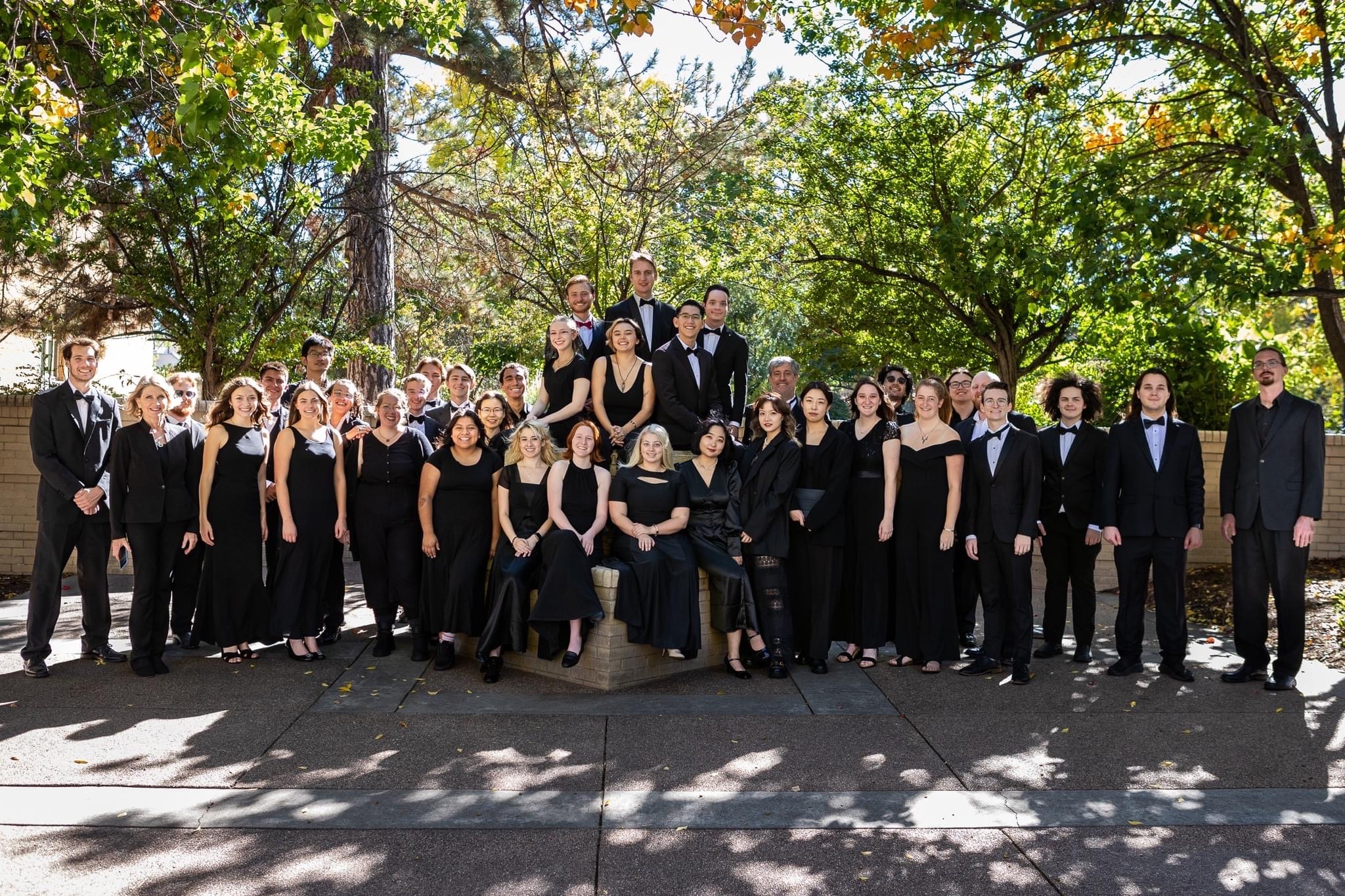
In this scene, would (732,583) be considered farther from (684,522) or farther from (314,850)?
(314,850)

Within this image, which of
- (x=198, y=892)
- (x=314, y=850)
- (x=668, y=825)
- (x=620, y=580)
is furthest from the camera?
(x=620, y=580)

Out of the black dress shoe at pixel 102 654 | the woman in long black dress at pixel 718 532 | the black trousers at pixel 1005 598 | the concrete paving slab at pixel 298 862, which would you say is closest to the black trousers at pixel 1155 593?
the black trousers at pixel 1005 598

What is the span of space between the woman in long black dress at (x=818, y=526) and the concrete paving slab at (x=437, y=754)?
6.69 feet

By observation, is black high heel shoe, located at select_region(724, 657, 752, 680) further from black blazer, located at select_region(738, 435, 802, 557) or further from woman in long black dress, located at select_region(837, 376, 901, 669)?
woman in long black dress, located at select_region(837, 376, 901, 669)

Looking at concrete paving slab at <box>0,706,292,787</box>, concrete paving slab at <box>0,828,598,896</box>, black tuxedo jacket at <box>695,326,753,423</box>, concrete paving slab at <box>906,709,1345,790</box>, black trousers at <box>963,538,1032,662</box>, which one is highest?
black tuxedo jacket at <box>695,326,753,423</box>

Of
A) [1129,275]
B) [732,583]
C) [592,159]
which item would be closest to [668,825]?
[732,583]

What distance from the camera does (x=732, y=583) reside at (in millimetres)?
7164

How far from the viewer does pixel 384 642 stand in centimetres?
771

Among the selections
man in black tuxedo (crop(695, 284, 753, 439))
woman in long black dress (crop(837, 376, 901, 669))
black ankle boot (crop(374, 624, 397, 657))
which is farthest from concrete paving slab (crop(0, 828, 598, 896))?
man in black tuxedo (crop(695, 284, 753, 439))

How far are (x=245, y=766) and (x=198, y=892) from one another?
1430mm

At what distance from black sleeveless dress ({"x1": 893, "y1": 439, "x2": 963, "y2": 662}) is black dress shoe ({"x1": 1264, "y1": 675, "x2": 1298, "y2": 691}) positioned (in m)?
1.99

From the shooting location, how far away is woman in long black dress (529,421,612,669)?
22.4 ft

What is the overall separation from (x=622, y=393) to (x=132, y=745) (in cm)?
417

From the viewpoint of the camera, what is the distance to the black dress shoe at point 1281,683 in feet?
22.7
